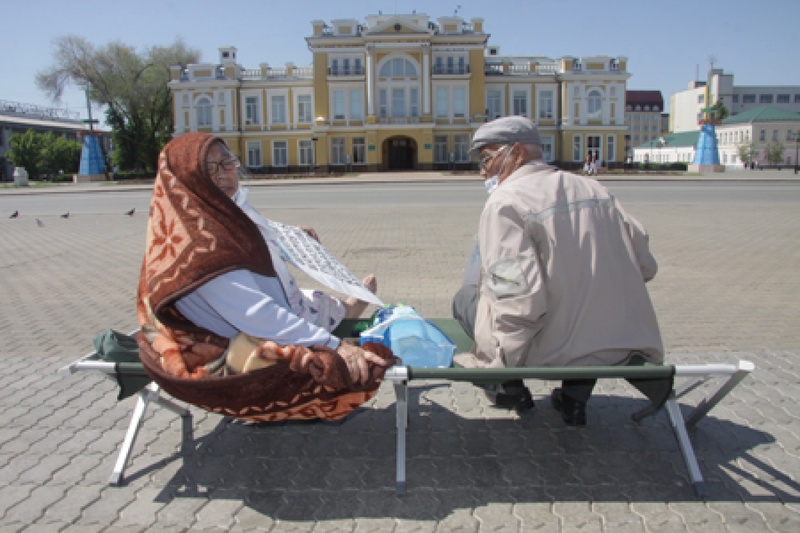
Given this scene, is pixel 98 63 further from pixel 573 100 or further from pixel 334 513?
pixel 334 513

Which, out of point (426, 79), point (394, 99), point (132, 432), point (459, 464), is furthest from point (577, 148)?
point (132, 432)

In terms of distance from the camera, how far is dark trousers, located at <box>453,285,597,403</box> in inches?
150

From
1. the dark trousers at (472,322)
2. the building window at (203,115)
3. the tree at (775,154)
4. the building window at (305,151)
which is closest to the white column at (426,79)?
the building window at (305,151)

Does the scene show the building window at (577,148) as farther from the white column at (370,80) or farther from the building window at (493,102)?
the white column at (370,80)

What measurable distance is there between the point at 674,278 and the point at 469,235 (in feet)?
16.7

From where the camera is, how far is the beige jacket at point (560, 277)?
3201 millimetres

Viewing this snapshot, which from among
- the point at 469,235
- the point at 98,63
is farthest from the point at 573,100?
the point at 469,235

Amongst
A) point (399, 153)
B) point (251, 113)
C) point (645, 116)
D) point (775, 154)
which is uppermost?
point (645, 116)

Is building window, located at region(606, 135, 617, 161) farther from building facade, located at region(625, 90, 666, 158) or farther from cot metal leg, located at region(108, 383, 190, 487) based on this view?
building facade, located at region(625, 90, 666, 158)

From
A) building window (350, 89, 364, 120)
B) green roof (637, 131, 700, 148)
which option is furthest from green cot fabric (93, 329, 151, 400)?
green roof (637, 131, 700, 148)

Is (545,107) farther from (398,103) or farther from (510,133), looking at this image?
(510,133)

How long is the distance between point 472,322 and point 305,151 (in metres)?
59.0

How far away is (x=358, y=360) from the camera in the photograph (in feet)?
9.86

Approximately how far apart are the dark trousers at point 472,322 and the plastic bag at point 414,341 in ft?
0.66
